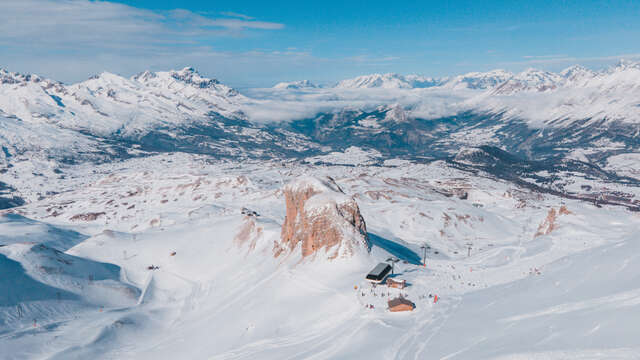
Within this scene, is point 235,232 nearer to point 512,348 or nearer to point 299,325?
point 299,325

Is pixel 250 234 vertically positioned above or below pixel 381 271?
below

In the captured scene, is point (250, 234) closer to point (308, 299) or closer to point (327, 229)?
point (327, 229)

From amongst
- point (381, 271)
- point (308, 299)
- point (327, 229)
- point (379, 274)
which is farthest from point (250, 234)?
point (379, 274)

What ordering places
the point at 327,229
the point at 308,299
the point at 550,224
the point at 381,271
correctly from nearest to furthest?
the point at 381,271 < the point at 308,299 < the point at 327,229 < the point at 550,224

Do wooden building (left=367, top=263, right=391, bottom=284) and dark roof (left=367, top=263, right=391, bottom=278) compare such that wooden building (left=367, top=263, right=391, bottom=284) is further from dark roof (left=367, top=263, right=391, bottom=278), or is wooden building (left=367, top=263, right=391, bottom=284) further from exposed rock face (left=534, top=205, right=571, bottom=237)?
exposed rock face (left=534, top=205, right=571, bottom=237)

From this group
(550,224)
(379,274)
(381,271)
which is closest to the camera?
(379,274)

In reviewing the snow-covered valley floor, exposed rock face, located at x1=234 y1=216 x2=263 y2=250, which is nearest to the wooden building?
the snow-covered valley floor

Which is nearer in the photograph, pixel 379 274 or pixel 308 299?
pixel 379 274

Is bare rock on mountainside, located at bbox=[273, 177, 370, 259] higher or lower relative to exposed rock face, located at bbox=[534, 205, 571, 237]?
higher
